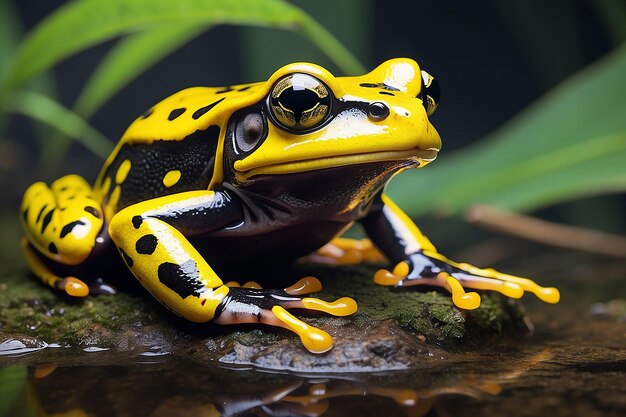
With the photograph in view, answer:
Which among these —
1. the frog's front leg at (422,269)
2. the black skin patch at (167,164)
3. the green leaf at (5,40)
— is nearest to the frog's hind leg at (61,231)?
the black skin patch at (167,164)

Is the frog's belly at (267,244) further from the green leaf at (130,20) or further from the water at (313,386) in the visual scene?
the green leaf at (130,20)

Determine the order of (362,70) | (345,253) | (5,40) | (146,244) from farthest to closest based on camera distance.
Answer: (5,40)
(362,70)
(345,253)
(146,244)

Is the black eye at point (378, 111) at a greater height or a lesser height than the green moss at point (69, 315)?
greater

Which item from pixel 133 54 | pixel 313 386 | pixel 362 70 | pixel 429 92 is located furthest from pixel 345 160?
pixel 133 54

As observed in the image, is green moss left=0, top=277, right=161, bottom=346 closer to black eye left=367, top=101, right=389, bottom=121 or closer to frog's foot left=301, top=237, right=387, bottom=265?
frog's foot left=301, top=237, right=387, bottom=265

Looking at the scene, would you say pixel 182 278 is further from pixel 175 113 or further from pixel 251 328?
pixel 175 113

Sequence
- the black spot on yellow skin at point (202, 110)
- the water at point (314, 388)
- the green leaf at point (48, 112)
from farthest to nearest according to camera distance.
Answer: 1. the green leaf at point (48, 112)
2. the black spot on yellow skin at point (202, 110)
3. the water at point (314, 388)

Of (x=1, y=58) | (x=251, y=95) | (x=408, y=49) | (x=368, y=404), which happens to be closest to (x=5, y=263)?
(x=251, y=95)

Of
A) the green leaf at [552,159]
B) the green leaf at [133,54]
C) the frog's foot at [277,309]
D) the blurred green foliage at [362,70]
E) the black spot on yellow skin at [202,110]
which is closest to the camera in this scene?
the frog's foot at [277,309]

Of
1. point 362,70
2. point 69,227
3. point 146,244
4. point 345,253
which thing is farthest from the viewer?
point 362,70
